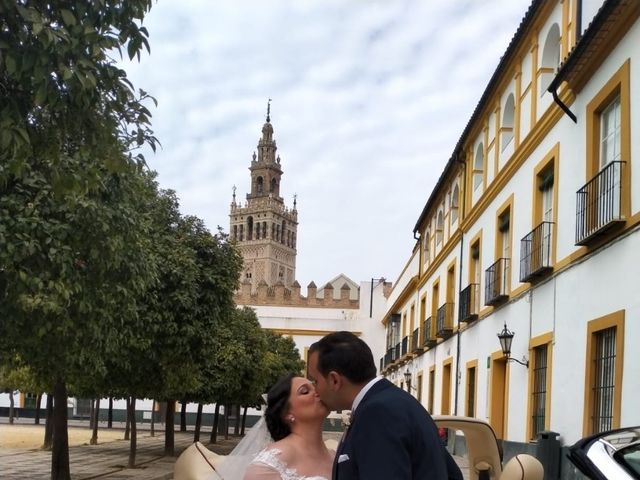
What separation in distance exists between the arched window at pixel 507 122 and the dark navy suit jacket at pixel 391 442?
58.7ft

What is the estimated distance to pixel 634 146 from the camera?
11344 millimetres

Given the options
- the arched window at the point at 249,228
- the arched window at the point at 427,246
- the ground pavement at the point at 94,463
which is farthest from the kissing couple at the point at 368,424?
the arched window at the point at 249,228

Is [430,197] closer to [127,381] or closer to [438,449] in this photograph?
[127,381]

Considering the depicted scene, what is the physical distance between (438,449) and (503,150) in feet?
59.7

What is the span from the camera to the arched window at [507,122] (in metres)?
20.1

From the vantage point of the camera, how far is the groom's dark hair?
2984mm

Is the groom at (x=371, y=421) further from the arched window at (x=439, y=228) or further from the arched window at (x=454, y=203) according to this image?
the arched window at (x=439, y=228)

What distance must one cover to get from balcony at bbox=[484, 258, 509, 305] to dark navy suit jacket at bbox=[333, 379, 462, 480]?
1625 cm

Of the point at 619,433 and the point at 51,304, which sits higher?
the point at 51,304

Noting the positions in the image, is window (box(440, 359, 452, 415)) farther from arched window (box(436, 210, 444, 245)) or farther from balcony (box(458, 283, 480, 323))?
arched window (box(436, 210, 444, 245))

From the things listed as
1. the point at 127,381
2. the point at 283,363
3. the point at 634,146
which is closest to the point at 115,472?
the point at 127,381

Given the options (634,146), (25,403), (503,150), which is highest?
(503,150)

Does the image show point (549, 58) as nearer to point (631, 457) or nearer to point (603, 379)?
point (603, 379)

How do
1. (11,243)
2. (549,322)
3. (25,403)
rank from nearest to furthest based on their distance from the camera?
(11,243), (549,322), (25,403)
